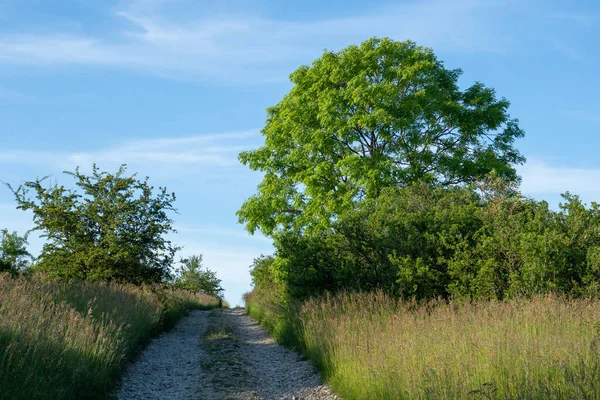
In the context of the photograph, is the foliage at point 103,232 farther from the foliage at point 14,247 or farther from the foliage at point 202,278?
the foliage at point 202,278

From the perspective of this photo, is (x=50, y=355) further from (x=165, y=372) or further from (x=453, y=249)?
(x=453, y=249)

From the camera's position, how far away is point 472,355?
8539mm

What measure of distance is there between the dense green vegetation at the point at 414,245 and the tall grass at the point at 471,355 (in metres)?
0.04

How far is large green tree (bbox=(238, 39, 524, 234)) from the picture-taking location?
87.6ft

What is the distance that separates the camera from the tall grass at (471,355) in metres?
7.34

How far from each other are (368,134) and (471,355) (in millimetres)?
20772

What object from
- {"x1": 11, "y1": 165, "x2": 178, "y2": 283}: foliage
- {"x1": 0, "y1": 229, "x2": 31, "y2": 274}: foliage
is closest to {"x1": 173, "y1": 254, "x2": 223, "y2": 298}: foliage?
{"x1": 0, "y1": 229, "x2": 31, "y2": 274}: foliage

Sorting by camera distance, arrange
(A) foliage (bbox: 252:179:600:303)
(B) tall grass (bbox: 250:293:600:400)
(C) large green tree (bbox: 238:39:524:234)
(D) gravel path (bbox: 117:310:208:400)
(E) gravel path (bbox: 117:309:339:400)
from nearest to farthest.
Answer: (B) tall grass (bbox: 250:293:600:400)
(E) gravel path (bbox: 117:309:339:400)
(D) gravel path (bbox: 117:310:208:400)
(A) foliage (bbox: 252:179:600:303)
(C) large green tree (bbox: 238:39:524:234)

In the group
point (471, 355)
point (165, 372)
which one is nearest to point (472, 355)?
point (471, 355)

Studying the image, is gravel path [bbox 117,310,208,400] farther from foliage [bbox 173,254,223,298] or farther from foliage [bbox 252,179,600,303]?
foliage [bbox 173,254,223,298]

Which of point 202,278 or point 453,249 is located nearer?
point 453,249

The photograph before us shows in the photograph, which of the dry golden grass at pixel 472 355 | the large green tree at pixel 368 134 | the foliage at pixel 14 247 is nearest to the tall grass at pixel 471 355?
the dry golden grass at pixel 472 355

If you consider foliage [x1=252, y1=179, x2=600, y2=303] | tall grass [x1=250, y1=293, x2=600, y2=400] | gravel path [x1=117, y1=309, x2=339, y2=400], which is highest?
foliage [x1=252, y1=179, x2=600, y2=303]

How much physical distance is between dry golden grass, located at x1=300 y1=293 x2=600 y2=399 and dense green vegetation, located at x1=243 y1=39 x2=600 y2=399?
0.11 ft
